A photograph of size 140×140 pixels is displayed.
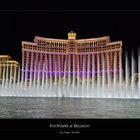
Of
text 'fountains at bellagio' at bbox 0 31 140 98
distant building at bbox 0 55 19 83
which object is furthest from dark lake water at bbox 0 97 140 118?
text 'fountains at bellagio' at bbox 0 31 140 98

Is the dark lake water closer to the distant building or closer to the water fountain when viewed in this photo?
the distant building

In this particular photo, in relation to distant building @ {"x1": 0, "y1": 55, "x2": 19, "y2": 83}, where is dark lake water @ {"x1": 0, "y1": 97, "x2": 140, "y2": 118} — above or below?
below

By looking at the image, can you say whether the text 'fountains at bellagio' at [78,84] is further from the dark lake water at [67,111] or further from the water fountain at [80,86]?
the dark lake water at [67,111]

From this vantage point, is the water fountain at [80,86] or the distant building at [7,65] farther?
the water fountain at [80,86]

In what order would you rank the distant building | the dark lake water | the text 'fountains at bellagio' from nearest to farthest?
the dark lake water
the distant building
the text 'fountains at bellagio'

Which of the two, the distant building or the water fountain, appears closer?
the distant building

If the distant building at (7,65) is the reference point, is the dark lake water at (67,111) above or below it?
below

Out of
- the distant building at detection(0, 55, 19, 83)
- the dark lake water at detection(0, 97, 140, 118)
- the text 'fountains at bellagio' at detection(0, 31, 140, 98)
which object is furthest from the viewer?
the text 'fountains at bellagio' at detection(0, 31, 140, 98)

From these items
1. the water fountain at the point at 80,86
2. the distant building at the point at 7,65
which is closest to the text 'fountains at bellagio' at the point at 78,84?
the water fountain at the point at 80,86

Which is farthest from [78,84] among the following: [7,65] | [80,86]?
[7,65]

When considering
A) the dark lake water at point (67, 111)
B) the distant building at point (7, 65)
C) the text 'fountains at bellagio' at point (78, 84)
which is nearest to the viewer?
the dark lake water at point (67, 111)
